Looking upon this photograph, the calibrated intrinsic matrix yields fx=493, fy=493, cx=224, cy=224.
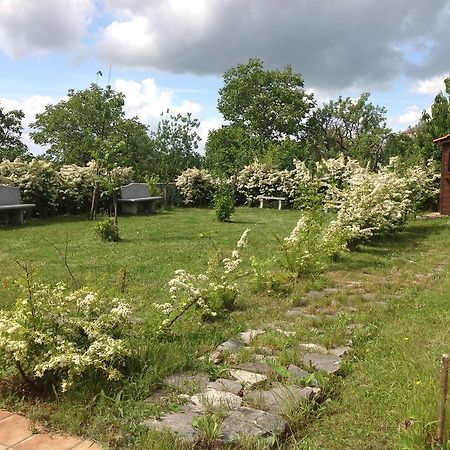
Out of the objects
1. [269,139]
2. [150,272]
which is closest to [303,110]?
[269,139]

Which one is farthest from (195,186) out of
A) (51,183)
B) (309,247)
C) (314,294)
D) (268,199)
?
(314,294)

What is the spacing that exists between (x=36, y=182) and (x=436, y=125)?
43.3 ft

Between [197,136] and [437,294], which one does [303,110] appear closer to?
[197,136]

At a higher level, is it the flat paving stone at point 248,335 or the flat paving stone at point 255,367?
the flat paving stone at point 248,335

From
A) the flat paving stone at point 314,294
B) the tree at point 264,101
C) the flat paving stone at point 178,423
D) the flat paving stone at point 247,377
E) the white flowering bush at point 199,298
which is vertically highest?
the tree at point 264,101

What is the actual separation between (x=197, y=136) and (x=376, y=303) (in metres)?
23.7

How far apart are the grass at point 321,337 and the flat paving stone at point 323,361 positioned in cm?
8

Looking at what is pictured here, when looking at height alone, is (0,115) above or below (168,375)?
above

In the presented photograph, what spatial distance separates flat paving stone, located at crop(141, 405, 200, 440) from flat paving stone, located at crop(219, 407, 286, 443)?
17 centimetres

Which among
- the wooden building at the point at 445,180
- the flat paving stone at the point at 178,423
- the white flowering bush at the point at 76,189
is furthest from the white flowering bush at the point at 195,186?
the flat paving stone at the point at 178,423

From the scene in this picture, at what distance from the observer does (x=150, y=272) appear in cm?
688

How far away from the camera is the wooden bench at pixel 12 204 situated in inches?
487

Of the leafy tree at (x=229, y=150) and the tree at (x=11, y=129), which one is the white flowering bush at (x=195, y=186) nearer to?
the leafy tree at (x=229, y=150)

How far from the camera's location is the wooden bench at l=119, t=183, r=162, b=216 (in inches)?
637
